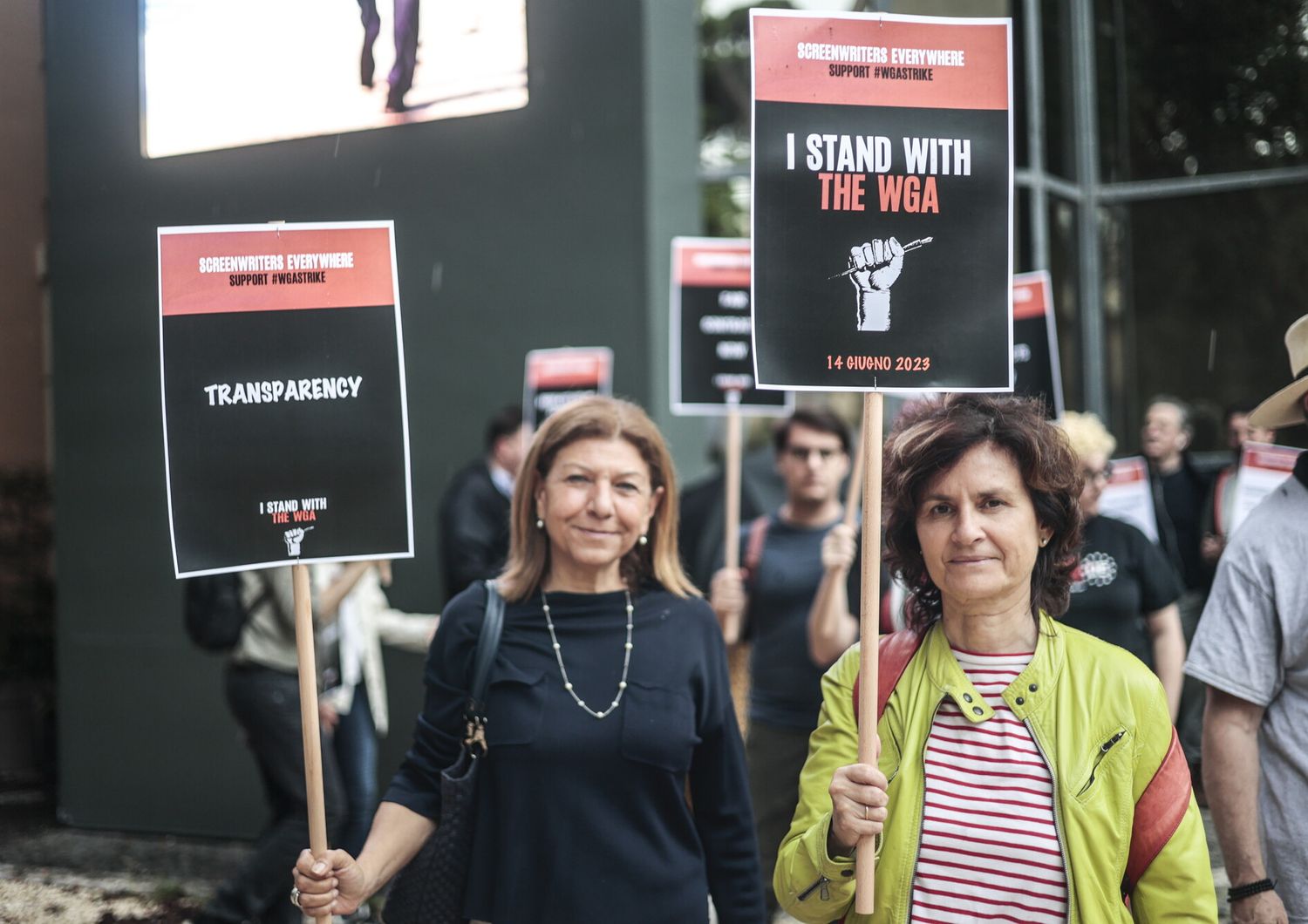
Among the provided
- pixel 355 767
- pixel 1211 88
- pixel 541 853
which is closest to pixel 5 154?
pixel 355 767

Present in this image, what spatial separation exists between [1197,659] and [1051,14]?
788cm

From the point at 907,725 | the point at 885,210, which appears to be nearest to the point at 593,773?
the point at 907,725

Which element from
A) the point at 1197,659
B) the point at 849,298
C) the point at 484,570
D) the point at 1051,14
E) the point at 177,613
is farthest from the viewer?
the point at 1051,14

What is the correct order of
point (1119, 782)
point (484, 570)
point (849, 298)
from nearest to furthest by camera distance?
point (1119, 782) → point (849, 298) → point (484, 570)

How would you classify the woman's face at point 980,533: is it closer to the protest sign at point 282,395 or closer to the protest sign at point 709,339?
the protest sign at point 282,395

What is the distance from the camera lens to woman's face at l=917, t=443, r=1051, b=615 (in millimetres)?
Result: 2490

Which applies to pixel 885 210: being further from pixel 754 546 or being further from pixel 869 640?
pixel 754 546

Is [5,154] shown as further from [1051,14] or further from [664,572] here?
[1051,14]

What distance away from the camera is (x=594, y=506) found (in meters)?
3.28

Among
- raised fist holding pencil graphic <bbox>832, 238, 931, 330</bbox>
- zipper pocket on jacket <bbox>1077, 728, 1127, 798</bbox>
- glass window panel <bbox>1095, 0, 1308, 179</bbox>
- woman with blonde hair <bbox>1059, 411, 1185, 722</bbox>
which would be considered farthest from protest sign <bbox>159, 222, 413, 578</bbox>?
glass window panel <bbox>1095, 0, 1308, 179</bbox>

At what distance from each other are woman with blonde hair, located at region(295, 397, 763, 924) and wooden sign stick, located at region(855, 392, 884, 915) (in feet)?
2.47

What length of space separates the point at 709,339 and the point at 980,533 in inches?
136

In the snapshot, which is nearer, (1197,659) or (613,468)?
(1197,659)

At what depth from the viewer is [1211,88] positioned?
32.7 feet
